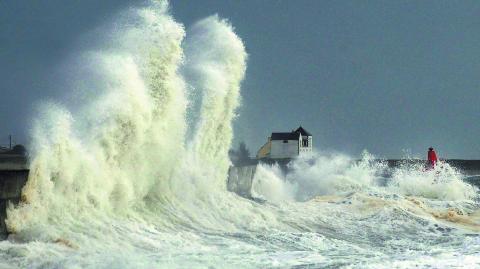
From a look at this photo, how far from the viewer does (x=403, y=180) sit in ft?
75.8

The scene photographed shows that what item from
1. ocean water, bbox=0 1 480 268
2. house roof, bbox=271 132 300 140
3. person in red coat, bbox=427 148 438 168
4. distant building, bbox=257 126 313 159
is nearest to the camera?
ocean water, bbox=0 1 480 268

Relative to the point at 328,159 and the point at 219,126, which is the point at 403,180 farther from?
the point at 219,126

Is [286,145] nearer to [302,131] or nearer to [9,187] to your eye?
[302,131]

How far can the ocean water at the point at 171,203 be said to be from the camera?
8.01m

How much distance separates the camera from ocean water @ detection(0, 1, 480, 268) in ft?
26.3

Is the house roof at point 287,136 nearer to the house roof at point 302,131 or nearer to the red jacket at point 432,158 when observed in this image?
the house roof at point 302,131

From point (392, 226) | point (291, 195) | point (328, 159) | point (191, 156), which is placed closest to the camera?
point (392, 226)

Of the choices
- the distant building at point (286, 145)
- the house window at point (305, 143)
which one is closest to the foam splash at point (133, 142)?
the distant building at point (286, 145)

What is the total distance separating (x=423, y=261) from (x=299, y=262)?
67.9 inches

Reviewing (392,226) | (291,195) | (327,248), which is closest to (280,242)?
(327,248)

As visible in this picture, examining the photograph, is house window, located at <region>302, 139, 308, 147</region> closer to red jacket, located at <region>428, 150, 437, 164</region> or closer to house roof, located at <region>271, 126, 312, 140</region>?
house roof, located at <region>271, 126, 312, 140</region>

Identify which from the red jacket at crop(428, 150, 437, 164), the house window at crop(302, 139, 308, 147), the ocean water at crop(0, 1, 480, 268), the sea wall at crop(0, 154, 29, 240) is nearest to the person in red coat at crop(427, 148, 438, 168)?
the red jacket at crop(428, 150, 437, 164)

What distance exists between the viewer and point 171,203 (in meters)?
11.4

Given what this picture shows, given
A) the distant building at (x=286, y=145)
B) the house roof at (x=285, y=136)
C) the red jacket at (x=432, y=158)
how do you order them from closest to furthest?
the red jacket at (x=432, y=158) → the distant building at (x=286, y=145) → the house roof at (x=285, y=136)
